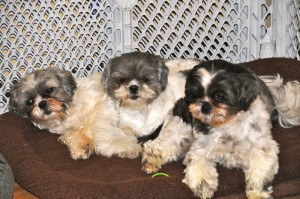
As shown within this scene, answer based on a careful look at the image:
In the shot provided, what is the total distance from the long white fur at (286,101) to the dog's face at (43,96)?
1.78 metres

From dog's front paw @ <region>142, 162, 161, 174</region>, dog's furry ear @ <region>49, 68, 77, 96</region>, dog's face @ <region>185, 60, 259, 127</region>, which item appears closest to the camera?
dog's face @ <region>185, 60, 259, 127</region>

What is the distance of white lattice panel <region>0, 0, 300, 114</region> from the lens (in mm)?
5414

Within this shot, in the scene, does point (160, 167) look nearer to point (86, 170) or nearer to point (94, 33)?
point (86, 170)

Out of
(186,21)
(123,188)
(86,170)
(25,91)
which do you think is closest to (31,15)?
(25,91)

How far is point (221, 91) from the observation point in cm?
342

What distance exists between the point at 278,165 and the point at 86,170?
146cm

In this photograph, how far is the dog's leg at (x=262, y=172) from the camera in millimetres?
3566

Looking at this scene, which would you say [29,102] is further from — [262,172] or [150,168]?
[262,172]

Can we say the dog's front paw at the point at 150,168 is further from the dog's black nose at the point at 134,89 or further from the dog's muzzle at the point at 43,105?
the dog's muzzle at the point at 43,105

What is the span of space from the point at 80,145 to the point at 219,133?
4.18ft

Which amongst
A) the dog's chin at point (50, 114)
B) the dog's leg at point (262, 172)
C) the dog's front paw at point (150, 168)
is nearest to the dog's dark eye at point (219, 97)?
the dog's leg at point (262, 172)

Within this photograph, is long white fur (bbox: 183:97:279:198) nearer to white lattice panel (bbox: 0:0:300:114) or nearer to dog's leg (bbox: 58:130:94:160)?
dog's leg (bbox: 58:130:94:160)

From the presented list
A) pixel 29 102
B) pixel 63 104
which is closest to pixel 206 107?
pixel 63 104

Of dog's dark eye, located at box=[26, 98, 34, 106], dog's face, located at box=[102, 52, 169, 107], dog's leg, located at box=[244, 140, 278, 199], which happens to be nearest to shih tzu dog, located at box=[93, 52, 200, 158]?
dog's face, located at box=[102, 52, 169, 107]
